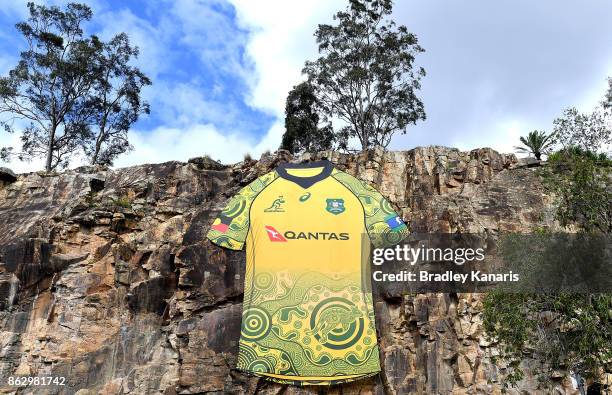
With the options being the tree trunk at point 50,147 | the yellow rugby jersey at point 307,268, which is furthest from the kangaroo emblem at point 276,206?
the tree trunk at point 50,147

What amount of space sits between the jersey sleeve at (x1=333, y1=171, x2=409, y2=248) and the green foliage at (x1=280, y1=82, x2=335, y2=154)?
10.9m

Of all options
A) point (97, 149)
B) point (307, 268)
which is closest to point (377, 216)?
point (307, 268)

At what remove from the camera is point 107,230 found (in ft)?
68.1

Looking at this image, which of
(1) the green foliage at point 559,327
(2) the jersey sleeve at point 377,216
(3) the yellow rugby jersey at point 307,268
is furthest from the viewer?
(2) the jersey sleeve at point 377,216

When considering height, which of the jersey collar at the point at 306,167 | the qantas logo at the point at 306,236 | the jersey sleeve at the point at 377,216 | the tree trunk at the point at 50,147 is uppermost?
the tree trunk at the point at 50,147

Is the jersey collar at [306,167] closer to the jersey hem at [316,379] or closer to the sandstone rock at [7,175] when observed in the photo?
the jersey hem at [316,379]

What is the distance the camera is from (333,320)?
57.4 ft

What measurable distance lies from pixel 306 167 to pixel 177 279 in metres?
6.17

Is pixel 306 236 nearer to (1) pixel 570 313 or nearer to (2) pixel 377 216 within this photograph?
(2) pixel 377 216

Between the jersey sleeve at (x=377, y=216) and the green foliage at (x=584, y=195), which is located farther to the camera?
the jersey sleeve at (x=377, y=216)

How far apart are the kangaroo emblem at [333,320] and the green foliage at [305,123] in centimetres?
1464

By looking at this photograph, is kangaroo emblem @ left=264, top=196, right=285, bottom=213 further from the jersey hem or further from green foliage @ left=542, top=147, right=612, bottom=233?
green foliage @ left=542, top=147, right=612, bottom=233

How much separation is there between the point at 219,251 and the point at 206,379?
431cm

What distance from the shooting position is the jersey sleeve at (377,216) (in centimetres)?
1902
